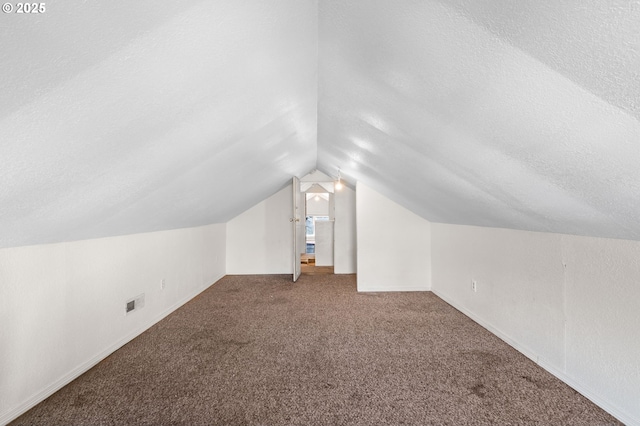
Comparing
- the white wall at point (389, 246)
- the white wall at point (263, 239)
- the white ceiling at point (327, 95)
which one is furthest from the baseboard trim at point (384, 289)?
the white ceiling at point (327, 95)

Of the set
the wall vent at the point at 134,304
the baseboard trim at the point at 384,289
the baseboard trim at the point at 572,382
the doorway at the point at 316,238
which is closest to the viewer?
the baseboard trim at the point at 572,382

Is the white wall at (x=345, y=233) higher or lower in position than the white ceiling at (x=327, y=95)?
lower

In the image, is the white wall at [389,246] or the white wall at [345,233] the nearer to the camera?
the white wall at [389,246]

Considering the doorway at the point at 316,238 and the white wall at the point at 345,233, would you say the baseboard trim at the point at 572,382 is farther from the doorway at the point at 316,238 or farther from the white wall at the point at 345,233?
the doorway at the point at 316,238

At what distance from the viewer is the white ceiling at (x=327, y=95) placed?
83 cm

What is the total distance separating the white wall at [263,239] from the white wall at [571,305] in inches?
148

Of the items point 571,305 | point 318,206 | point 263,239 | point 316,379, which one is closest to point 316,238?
point 263,239

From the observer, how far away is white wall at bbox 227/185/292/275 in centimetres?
574

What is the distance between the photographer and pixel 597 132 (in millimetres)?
997

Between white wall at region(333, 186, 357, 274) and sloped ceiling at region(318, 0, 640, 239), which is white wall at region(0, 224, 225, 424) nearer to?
sloped ceiling at region(318, 0, 640, 239)

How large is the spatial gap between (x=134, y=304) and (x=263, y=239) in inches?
122

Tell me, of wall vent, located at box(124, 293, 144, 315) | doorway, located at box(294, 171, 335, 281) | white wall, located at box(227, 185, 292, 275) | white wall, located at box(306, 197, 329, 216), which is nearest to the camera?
wall vent, located at box(124, 293, 144, 315)

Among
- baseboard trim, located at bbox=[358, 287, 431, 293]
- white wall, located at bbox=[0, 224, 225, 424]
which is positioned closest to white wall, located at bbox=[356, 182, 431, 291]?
baseboard trim, located at bbox=[358, 287, 431, 293]

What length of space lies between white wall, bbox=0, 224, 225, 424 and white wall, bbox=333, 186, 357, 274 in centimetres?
338
